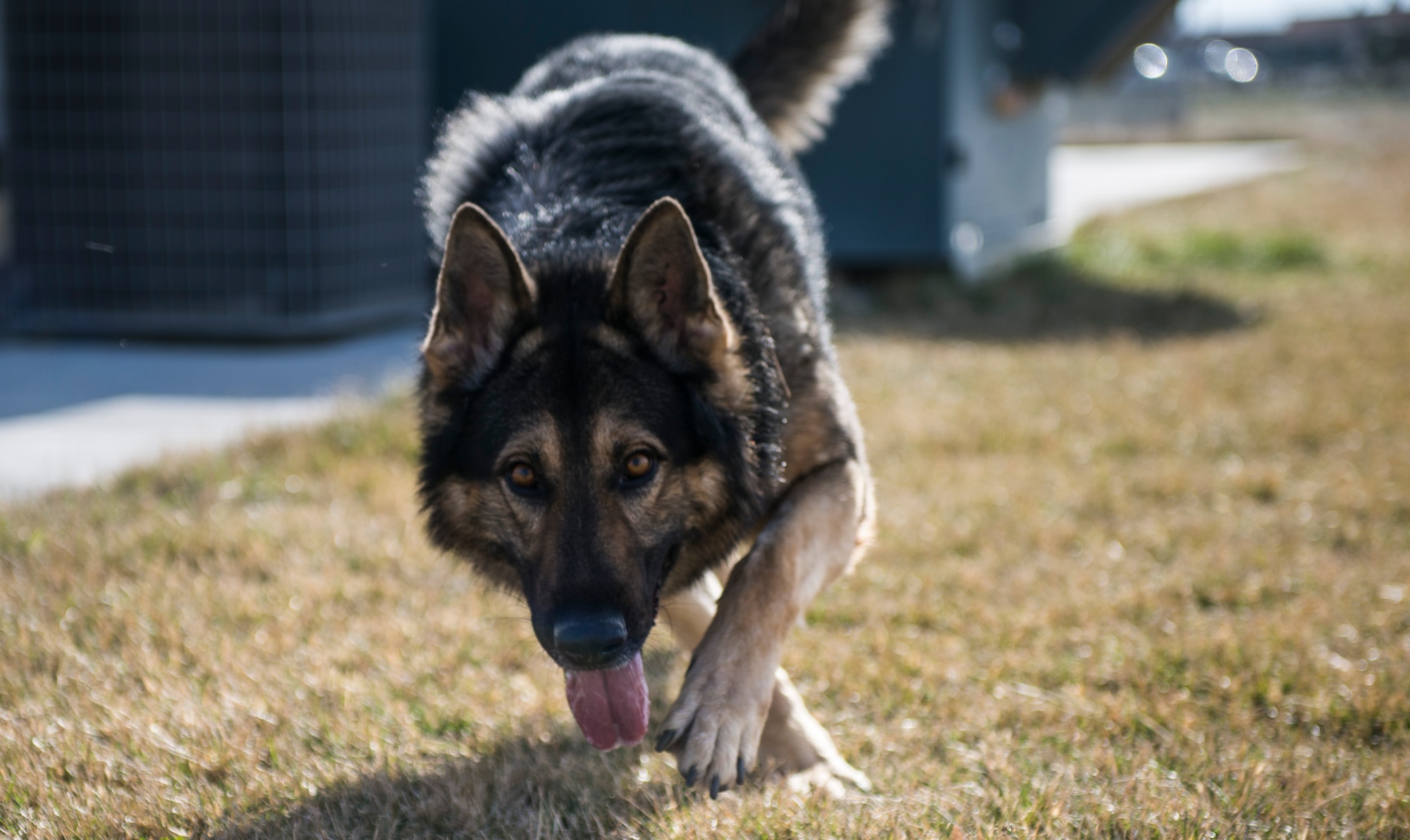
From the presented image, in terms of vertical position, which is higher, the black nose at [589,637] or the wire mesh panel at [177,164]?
the black nose at [589,637]

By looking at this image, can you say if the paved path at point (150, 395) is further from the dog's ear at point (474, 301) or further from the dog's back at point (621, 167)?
the dog's ear at point (474, 301)

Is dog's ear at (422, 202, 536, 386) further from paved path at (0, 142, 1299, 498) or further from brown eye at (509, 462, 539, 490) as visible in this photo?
paved path at (0, 142, 1299, 498)

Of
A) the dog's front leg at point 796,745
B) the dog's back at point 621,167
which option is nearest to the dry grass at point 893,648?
the dog's front leg at point 796,745

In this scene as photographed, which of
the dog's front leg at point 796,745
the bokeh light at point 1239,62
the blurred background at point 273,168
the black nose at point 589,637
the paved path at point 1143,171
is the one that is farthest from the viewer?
the bokeh light at point 1239,62

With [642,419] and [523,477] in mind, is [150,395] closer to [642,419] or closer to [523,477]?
[523,477]

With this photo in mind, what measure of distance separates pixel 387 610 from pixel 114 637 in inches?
31.3

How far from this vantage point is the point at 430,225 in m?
3.79

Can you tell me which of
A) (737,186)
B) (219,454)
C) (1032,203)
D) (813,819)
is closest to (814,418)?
(737,186)

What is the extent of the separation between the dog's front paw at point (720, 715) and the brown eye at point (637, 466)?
0.40 metres

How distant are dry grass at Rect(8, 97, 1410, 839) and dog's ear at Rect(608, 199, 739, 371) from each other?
3.31ft

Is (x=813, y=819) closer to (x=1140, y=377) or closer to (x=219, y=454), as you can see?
(x=219, y=454)

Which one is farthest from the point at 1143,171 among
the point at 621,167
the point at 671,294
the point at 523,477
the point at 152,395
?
the point at 523,477

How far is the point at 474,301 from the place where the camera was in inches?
115

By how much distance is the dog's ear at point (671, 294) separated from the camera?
275 centimetres
